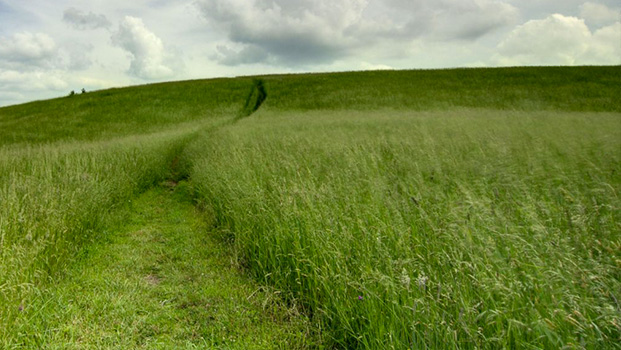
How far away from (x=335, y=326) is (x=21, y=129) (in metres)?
31.1

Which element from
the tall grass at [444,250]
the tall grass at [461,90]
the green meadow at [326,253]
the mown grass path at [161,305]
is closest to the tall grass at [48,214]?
the green meadow at [326,253]

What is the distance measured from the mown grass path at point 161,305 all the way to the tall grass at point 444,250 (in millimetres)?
321

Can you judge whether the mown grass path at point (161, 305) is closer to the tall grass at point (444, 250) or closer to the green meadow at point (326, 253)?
the green meadow at point (326, 253)

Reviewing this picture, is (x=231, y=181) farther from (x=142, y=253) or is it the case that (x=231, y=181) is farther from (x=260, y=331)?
(x=260, y=331)

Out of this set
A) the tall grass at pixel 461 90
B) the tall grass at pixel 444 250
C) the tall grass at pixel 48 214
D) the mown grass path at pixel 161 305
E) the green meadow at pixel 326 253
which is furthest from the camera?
the tall grass at pixel 461 90

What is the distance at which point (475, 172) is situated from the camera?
539 centimetres

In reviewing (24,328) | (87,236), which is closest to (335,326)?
(24,328)

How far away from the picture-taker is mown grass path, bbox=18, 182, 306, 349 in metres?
3.04

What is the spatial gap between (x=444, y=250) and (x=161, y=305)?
2743 mm

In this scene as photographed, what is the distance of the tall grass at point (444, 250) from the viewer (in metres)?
2.07

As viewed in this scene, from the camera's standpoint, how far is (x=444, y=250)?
2621 millimetres

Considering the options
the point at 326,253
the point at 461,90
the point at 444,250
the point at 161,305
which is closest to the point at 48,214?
the point at 161,305

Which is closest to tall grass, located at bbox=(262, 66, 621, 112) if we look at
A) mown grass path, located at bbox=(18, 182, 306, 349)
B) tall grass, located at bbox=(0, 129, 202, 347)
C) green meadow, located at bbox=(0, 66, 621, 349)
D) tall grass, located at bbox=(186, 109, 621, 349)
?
green meadow, located at bbox=(0, 66, 621, 349)

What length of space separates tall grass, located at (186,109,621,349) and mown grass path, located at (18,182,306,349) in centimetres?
32
